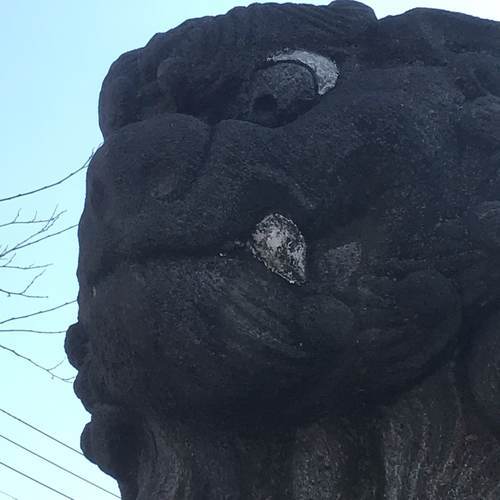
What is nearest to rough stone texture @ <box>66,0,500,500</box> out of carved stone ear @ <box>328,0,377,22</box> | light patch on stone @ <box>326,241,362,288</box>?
light patch on stone @ <box>326,241,362,288</box>

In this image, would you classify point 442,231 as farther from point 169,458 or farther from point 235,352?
point 169,458

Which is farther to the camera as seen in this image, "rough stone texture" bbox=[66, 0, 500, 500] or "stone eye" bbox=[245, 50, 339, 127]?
"stone eye" bbox=[245, 50, 339, 127]

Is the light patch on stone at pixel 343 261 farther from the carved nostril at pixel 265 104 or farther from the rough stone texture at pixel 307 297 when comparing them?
the carved nostril at pixel 265 104

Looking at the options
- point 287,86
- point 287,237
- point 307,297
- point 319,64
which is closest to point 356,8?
point 319,64

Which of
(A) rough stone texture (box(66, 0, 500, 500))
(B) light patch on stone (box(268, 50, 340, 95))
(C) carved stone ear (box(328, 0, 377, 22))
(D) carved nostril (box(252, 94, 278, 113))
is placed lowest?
(A) rough stone texture (box(66, 0, 500, 500))

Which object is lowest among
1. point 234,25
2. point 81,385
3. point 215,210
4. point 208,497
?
point 208,497

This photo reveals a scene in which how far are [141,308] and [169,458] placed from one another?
36cm

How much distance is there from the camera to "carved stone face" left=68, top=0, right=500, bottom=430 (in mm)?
2096

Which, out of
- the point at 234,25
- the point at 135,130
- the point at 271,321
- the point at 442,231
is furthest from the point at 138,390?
the point at 234,25

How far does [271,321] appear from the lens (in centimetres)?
209

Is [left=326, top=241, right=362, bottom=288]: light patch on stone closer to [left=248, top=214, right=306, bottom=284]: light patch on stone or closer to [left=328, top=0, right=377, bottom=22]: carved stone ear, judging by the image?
[left=248, top=214, right=306, bottom=284]: light patch on stone

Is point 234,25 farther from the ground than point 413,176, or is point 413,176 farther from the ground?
point 234,25

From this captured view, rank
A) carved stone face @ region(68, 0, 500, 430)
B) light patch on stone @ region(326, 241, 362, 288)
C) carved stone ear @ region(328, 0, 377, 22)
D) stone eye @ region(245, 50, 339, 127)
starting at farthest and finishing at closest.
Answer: carved stone ear @ region(328, 0, 377, 22), stone eye @ region(245, 50, 339, 127), light patch on stone @ region(326, 241, 362, 288), carved stone face @ region(68, 0, 500, 430)

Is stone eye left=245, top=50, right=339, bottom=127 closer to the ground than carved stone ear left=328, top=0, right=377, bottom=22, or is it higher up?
closer to the ground
